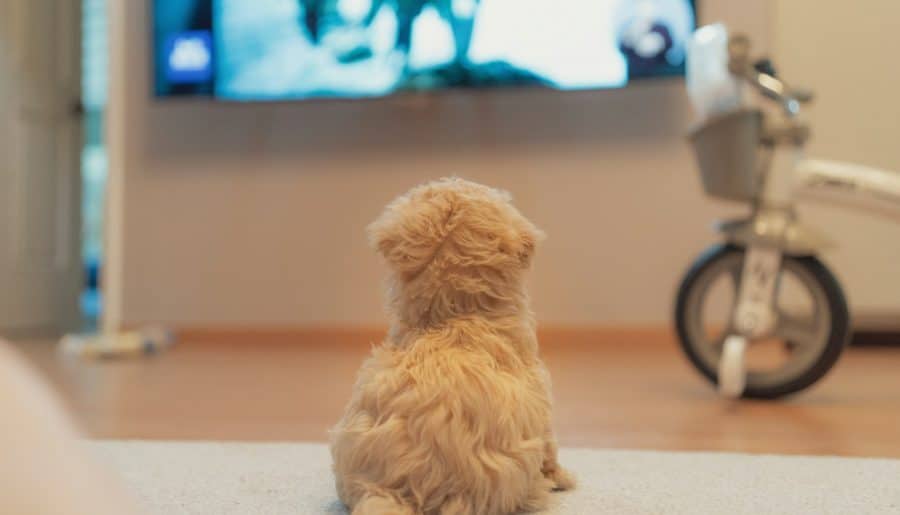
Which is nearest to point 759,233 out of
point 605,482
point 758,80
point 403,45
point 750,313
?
point 750,313

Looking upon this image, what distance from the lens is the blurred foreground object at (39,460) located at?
294 millimetres

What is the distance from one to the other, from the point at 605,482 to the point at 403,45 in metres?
2.01

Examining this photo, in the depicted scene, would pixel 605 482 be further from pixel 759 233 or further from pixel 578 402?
pixel 759 233

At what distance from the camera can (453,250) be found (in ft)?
2.85

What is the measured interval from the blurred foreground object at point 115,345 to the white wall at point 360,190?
17 cm

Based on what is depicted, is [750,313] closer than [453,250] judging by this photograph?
No

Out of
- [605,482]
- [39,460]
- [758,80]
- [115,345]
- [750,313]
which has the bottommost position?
[115,345]

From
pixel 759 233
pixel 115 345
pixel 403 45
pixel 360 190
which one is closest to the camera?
pixel 759 233

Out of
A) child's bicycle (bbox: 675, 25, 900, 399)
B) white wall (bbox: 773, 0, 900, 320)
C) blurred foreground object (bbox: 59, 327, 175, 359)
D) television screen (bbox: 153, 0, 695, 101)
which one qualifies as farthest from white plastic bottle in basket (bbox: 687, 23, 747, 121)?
blurred foreground object (bbox: 59, 327, 175, 359)

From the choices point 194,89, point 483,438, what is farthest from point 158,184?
point 483,438

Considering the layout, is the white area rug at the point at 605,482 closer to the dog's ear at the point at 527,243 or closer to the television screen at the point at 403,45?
the dog's ear at the point at 527,243

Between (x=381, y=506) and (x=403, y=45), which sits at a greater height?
(x=403, y=45)

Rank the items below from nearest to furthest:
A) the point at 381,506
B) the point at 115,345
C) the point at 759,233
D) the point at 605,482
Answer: the point at 381,506 → the point at 605,482 → the point at 759,233 → the point at 115,345

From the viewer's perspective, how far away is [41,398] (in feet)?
1.03
